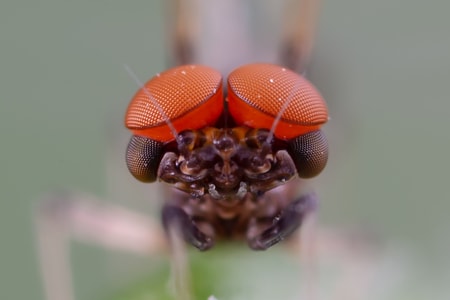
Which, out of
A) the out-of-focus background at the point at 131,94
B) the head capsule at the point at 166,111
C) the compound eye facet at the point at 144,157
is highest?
the head capsule at the point at 166,111

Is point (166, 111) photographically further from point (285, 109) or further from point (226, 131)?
point (285, 109)

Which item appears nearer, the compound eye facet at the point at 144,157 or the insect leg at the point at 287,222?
the compound eye facet at the point at 144,157

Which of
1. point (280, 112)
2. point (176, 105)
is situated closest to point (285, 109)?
point (280, 112)

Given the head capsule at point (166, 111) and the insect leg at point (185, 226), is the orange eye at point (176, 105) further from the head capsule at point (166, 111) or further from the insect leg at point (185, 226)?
the insect leg at point (185, 226)

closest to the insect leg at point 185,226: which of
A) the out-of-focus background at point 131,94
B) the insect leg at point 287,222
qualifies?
the insect leg at point 287,222
